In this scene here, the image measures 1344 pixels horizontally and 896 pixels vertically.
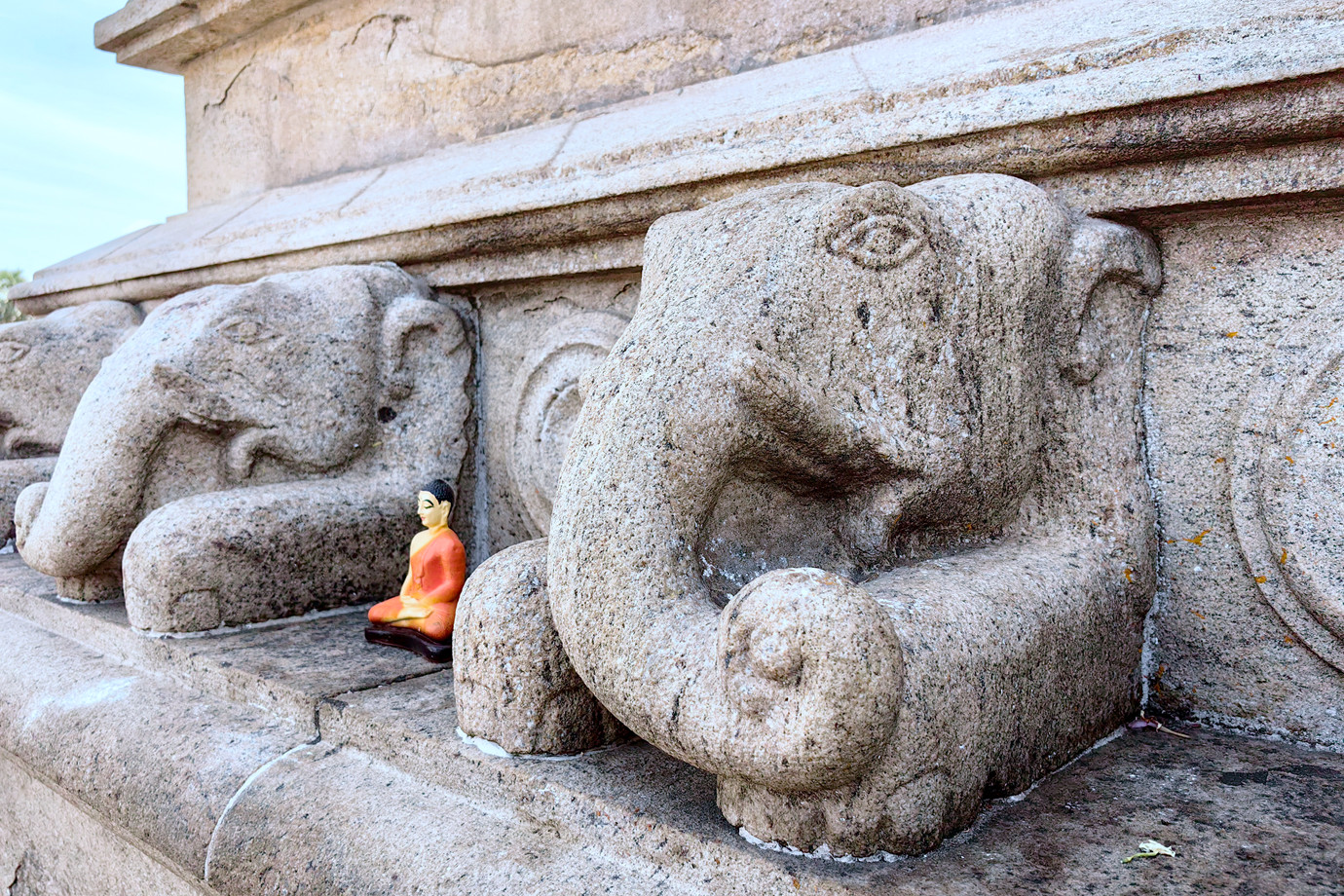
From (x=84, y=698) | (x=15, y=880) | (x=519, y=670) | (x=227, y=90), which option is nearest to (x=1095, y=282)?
(x=519, y=670)

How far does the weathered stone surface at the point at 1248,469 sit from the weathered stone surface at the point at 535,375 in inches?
43.5

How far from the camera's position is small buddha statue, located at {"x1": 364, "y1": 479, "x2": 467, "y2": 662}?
2018mm

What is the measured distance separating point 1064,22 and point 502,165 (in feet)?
4.33

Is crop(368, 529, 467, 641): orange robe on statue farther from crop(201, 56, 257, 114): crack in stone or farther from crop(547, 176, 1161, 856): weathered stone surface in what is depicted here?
crop(201, 56, 257, 114): crack in stone

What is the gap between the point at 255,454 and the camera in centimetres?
231

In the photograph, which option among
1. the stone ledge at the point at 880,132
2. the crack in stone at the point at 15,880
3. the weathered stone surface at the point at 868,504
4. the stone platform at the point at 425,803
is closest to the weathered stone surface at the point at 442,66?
the stone ledge at the point at 880,132

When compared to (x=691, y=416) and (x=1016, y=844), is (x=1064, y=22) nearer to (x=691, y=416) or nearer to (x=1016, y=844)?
(x=691, y=416)

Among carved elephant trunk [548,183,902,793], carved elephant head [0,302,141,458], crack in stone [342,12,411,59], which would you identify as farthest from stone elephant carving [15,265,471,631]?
carved elephant trunk [548,183,902,793]

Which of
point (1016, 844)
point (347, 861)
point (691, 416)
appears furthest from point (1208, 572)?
point (347, 861)

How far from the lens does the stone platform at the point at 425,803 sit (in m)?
1.17

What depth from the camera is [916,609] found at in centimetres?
119

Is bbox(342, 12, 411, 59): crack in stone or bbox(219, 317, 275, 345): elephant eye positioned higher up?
bbox(342, 12, 411, 59): crack in stone

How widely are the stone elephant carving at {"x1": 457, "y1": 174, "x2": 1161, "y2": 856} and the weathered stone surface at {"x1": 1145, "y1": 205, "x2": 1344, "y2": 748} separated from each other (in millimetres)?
76

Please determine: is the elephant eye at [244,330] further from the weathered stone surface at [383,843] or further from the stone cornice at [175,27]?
the stone cornice at [175,27]
